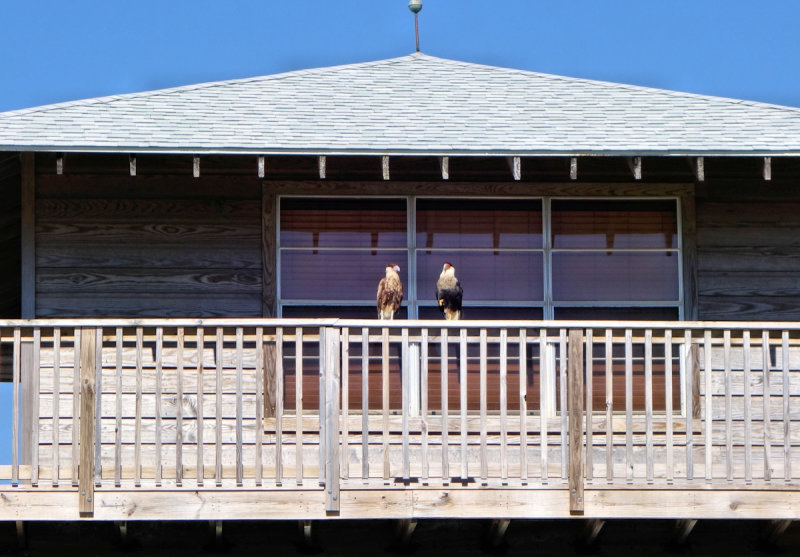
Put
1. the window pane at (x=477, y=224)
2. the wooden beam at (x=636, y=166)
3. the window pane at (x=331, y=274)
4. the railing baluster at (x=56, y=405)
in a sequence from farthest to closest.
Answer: the window pane at (x=477, y=224), the window pane at (x=331, y=274), the wooden beam at (x=636, y=166), the railing baluster at (x=56, y=405)

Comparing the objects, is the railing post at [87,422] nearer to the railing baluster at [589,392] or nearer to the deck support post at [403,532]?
the deck support post at [403,532]

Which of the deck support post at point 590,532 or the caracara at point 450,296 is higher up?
the caracara at point 450,296

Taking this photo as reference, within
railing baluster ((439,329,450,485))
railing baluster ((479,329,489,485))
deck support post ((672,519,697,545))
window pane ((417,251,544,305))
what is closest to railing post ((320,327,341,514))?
railing baluster ((439,329,450,485))

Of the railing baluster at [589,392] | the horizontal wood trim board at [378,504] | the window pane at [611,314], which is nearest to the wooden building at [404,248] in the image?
the window pane at [611,314]

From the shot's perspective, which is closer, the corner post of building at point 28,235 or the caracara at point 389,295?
the caracara at point 389,295

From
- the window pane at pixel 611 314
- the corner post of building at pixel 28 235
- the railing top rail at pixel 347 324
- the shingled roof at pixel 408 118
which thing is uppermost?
the shingled roof at pixel 408 118

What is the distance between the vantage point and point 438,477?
376 inches

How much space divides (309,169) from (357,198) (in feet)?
1.44

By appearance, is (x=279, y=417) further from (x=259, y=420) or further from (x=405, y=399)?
(x=405, y=399)

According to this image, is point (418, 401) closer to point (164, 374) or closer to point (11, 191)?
point (164, 374)

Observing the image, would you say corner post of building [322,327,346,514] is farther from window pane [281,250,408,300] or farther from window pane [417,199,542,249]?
window pane [417,199,542,249]

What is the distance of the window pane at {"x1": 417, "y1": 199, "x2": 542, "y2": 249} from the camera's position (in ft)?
37.8

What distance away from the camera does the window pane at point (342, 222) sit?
11.5m

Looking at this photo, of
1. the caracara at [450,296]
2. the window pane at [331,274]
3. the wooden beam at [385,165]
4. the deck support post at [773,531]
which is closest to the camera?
the deck support post at [773,531]
